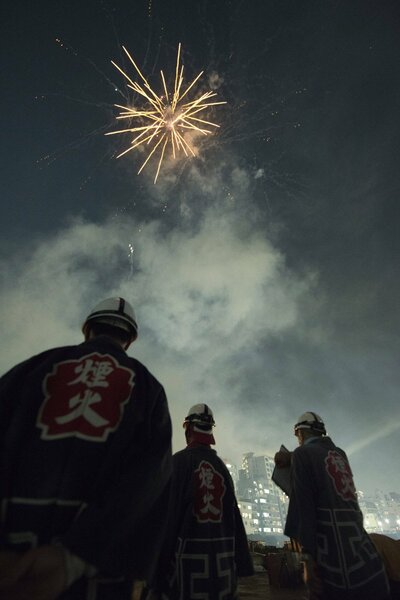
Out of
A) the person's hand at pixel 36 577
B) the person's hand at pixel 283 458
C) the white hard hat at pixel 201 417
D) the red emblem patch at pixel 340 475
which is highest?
the white hard hat at pixel 201 417

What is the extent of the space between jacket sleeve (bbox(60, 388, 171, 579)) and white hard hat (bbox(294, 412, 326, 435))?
197 inches

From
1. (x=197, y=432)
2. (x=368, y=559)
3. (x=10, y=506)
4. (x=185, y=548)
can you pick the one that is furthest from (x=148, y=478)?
(x=368, y=559)

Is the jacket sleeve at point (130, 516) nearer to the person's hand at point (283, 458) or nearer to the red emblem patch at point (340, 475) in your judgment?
the red emblem patch at point (340, 475)

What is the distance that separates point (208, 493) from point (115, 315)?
3371mm

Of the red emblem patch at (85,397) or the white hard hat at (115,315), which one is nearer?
the red emblem patch at (85,397)

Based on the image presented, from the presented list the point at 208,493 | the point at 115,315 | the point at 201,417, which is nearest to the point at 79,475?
the point at 115,315

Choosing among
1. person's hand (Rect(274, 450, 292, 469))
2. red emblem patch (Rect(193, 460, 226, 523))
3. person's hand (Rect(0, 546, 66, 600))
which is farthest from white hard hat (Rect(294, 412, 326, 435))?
person's hand (Rect(0, 546, 66, 600))

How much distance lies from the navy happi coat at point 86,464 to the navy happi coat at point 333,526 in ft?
11.8

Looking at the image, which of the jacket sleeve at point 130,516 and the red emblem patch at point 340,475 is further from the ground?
the red emblem patch at point 340,475

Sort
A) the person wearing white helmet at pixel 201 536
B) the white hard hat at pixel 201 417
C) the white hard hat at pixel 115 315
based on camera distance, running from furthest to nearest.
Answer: the white hard hat at pixel 201 417 → the person wearing white helmet at pixel 201 536 → the white hard hat at pixel 115 315

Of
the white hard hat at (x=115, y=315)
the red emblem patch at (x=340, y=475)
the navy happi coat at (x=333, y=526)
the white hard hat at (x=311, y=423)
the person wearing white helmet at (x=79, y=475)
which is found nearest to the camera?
the person wearing white helmet at (x=79, y=475)

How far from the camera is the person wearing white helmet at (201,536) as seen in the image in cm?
377

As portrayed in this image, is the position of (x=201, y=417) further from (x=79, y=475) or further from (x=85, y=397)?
(x=79, y=475)

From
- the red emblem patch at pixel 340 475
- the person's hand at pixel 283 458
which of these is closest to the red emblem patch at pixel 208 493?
the red emblem patch at pixel 340 475
